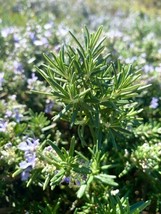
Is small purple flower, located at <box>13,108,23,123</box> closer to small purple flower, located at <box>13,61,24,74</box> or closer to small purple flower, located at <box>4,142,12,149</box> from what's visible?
small purple flower, located at <box>4,142,12,149</box>

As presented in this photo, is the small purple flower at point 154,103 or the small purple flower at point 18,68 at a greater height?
the small purple flower at point 18,68

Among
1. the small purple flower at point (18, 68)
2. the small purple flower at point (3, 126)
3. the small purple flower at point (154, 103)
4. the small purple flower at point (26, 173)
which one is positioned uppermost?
the small purple flower at point (18, 68)

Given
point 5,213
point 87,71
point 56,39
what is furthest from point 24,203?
point 56,39

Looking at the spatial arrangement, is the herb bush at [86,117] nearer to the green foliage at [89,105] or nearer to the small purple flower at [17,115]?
the green foliage at [89,105]

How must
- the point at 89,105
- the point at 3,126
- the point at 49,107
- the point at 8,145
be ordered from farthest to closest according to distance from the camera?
the point at 49,107 < the point at 3,126 < the point at 8,145 < the point at 89,105

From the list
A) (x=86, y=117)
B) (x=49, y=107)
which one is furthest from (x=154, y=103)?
(x=86, y=117)

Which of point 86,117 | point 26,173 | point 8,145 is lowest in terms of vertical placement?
point 26,173

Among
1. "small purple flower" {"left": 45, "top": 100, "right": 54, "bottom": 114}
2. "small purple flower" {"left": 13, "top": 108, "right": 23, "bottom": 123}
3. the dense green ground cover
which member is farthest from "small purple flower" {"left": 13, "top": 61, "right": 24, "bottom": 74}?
"small purple flower" {"left": 13, "top": 108, "right": 23, "bottom": 123}

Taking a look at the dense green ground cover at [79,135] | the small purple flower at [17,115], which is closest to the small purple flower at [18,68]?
the dense green ground cover at [79,135]

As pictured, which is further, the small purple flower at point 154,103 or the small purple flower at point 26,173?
the small purple flower at point 154,103

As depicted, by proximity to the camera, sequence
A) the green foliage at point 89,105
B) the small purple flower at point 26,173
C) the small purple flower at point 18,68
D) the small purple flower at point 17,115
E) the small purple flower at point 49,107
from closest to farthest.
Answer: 1. the green foliage at point 89,105
2. the small purple flower at point 26,173
3. the small purple flower at point 17,115
4. the small purple flower at point 49,107
5. the small purple flower at point 18,68

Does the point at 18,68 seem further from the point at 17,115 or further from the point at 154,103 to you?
the point at 154,103

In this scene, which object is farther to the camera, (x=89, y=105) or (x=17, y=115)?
(x=17, y=115)
